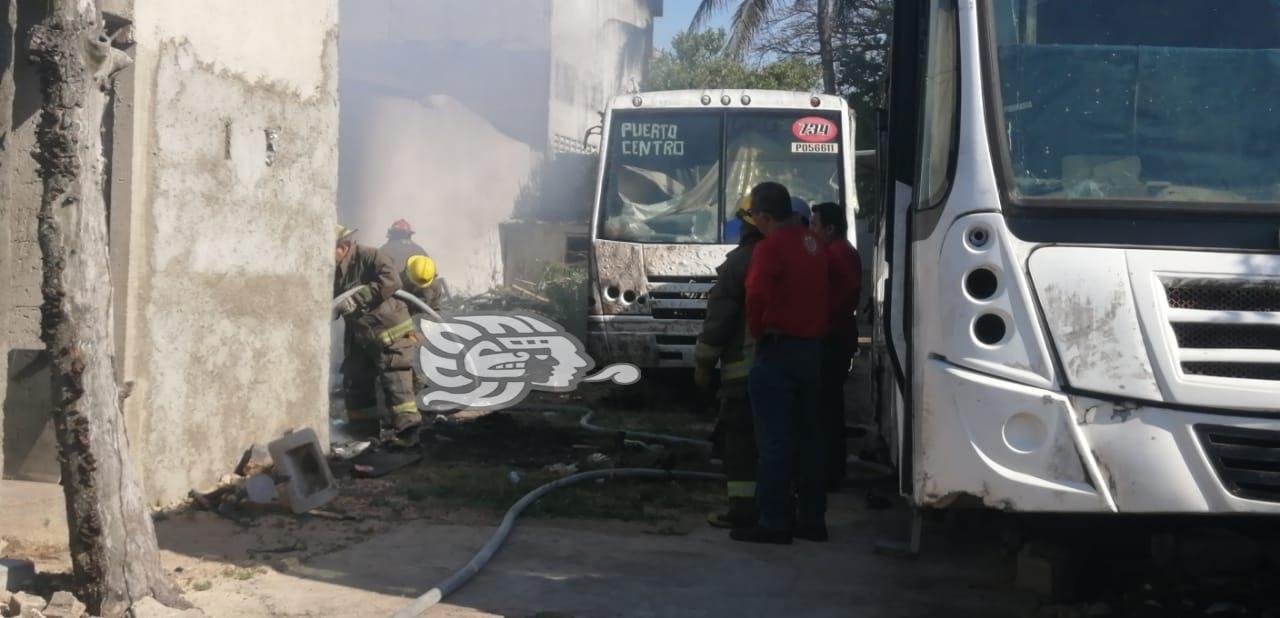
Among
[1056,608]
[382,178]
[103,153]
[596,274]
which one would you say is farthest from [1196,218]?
[382,178]

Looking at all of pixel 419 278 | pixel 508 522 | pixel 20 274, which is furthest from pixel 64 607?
pixel 419 278

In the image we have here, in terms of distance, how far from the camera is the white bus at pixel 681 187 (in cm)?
1182

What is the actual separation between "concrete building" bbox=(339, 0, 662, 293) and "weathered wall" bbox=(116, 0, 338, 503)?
16.6 m

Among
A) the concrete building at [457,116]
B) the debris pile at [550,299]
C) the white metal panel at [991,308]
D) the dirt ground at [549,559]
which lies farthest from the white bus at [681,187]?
the concrete building at [457,116]

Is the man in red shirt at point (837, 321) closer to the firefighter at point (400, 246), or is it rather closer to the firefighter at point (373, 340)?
the firefighter at point (373, 340)

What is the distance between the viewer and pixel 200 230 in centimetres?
702

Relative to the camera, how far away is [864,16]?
1089 inches

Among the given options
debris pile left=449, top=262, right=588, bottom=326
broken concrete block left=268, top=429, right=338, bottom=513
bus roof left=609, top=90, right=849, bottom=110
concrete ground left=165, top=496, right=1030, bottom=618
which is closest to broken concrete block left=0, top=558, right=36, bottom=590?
concrete ground left=165, top=496, right=1030, bottom=618

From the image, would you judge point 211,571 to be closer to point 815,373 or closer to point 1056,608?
point 815,373

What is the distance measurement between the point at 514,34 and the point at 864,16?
7583 mm

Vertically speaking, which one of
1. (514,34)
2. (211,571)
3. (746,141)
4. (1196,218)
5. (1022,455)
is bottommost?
(211,571)

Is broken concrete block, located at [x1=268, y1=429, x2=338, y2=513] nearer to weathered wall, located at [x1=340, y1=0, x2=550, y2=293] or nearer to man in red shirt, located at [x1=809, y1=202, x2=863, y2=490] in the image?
man in red shirt, located at [x1=809, y1=202, x2=863, y2=490]

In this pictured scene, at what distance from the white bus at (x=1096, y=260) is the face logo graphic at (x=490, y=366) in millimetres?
7529

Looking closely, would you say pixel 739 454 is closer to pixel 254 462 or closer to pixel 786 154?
pixel 254 462
